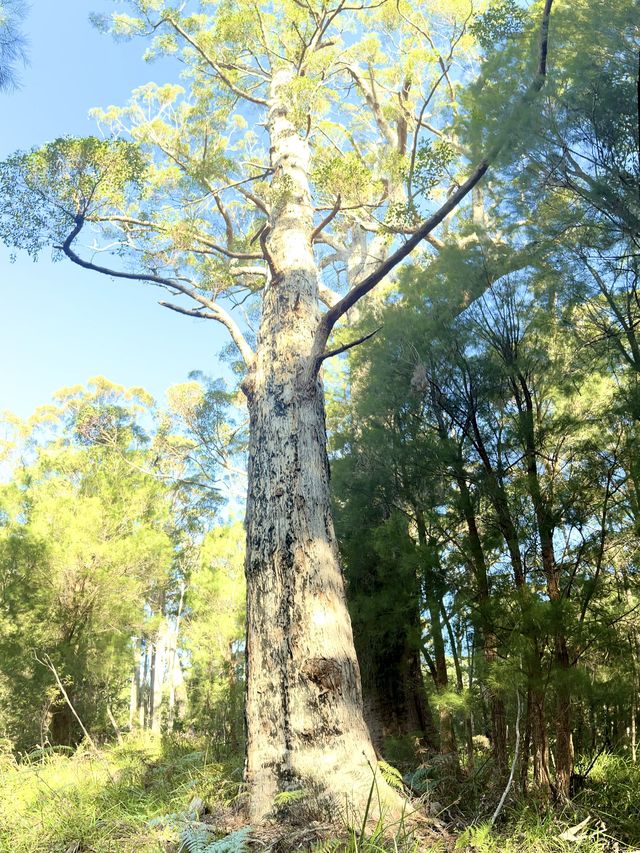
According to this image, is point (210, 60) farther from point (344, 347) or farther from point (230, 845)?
point (230, 845)

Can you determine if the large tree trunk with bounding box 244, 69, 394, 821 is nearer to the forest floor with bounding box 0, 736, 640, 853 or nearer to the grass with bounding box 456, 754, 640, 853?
the forest floor with bounding box 0, 736, 640, 853

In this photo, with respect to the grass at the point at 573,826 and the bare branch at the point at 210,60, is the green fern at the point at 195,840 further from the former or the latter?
the bare branch at the point at 210,60

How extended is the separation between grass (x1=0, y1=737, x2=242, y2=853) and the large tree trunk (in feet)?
1.08

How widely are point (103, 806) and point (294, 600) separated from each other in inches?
48.9

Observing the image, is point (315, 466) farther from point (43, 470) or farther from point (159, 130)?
point (43, 470)

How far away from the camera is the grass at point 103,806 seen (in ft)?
6.60

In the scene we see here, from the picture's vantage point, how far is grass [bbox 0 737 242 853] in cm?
201

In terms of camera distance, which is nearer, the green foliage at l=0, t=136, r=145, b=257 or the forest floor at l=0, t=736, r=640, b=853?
the forest floor at l=0, t=736, r=640, b=853

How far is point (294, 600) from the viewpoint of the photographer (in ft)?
8.93

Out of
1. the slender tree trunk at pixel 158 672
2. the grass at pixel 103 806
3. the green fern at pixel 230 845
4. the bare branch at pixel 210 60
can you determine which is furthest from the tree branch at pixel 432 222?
the slender tree trunk at pixel 158 672

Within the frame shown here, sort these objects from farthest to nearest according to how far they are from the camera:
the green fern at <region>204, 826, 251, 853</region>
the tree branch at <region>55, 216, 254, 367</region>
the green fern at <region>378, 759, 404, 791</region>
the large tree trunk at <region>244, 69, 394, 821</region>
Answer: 1. the tree branch at <region>55, 216, 254, 367</region>
2. the large tree trunk at <region>244, 69, 394, 821</region>
3. the green fern at <region>378, 759, 404, 791</region>
4. the green fern at <region>204, 826, 251, 853</region>

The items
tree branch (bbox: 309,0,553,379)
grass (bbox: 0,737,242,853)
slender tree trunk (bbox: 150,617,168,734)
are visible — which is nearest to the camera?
grass (bbox: 0,737,242,853)

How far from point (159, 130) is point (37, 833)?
7509 millimetres

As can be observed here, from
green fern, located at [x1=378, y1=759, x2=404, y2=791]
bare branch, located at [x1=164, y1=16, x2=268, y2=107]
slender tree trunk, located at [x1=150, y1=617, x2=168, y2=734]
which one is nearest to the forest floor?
green fern, located at [x1=378, y1=759, x2=404, y2=791]
